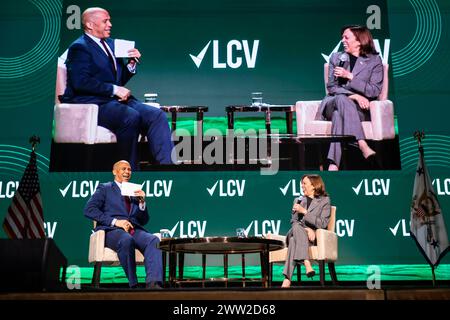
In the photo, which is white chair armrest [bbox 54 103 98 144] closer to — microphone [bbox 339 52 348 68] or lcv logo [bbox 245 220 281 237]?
lcv logo [bbox 245 220 281 237]

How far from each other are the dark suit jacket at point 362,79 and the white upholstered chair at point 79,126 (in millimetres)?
2472

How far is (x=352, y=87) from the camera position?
6730mm

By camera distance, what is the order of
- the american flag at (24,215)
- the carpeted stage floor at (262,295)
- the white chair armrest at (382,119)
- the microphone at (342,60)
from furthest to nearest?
the microphone at (342,60)
the white chair armrest at (382,119)
the american flag at (24,215)
the carpeted stage floor at (262,295)

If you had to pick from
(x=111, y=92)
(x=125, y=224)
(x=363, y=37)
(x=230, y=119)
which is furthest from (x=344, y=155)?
(x=111, y=92)

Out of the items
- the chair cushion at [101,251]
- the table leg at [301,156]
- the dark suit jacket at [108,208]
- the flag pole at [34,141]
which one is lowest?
the chair cushion at [101,251]

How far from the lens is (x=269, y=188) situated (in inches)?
253

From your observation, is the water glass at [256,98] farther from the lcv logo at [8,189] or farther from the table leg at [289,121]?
the lcv logo at [8,189]

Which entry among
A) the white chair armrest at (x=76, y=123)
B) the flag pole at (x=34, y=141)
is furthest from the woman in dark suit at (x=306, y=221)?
the flag pole at (x=34, y=141)

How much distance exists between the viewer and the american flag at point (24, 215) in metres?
5.94

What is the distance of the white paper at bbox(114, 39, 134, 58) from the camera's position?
679 centimetres

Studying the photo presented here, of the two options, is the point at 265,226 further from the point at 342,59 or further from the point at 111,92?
the point at 111,92

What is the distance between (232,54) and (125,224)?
93.5 inches
